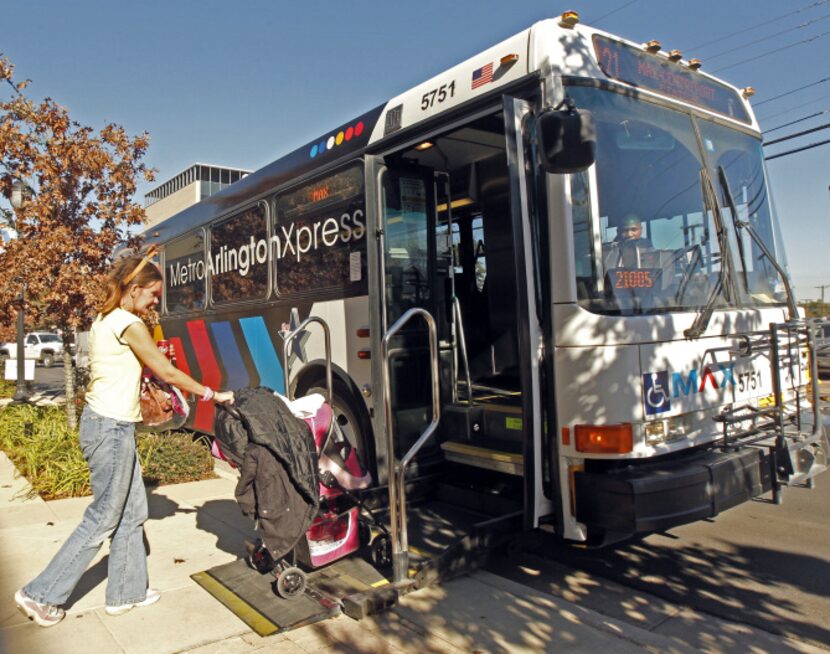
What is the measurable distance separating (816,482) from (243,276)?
258 inches

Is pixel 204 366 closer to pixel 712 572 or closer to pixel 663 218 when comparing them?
pixel 663 218

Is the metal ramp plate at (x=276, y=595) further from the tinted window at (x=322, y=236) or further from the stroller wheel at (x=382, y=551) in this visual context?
the tinted window at (x=322, y=236)

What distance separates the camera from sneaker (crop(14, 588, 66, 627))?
3.79 metres

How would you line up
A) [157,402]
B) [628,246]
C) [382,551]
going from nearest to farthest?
[628,246]
[157,402]
[382,551]

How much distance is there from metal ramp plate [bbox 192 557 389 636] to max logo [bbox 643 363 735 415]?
2001mm

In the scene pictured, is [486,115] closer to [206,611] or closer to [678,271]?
[678,271]

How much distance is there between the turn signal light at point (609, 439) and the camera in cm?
383

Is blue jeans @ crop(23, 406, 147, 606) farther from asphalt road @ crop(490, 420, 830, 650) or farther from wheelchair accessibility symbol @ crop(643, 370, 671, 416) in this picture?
wheelchair accessibility symbol @ crop(643, 370, 671, 416)

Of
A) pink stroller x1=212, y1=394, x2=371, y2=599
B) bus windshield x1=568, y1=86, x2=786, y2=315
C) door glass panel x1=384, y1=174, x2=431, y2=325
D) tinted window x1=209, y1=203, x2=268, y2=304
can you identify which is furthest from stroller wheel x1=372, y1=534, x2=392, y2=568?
tinted window x1=209, y1=203, x2=268, y2=304

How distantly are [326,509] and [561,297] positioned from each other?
205cm

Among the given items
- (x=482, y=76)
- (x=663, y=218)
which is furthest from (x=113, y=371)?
(x=663, y=218)

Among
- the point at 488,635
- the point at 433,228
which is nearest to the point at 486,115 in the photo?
the point at 433,228

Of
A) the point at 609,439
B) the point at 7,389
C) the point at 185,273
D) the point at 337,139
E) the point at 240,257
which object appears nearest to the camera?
the point at 609,439

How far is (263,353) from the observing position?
7203 millimetres
